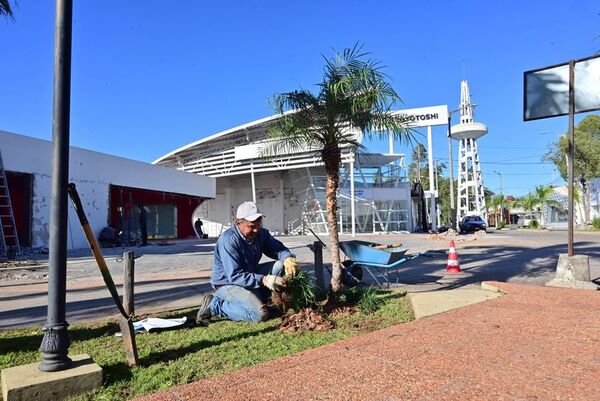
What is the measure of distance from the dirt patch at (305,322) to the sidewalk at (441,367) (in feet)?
1.86

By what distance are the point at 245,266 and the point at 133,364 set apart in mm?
1894

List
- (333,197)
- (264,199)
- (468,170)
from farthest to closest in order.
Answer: (468,170) → (264,199) → (333,197)

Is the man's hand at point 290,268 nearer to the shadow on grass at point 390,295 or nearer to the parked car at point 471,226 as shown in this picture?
the shadow on grass at point 390,295

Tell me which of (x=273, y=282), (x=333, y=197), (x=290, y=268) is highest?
(x=333, y=197)

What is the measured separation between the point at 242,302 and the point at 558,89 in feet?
23.6

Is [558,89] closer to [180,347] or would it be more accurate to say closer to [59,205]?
[180,347]

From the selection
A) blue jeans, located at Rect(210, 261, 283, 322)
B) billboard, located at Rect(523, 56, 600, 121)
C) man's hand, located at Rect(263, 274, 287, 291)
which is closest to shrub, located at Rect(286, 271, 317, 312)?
man's hand, located at Rect(263, 274, 287, 291)

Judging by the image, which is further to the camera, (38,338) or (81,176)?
(81,176)

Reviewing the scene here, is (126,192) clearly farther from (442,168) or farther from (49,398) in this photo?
(442,168)

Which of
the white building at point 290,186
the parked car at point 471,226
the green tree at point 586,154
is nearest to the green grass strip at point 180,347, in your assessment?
the white building at point 290,186

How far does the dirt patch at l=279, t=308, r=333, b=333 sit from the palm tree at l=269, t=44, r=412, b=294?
111 cm

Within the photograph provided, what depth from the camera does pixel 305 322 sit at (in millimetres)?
5059

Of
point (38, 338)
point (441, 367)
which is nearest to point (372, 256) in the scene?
point (441, 367)

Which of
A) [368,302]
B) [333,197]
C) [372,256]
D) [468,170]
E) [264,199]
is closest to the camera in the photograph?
[368,302]
